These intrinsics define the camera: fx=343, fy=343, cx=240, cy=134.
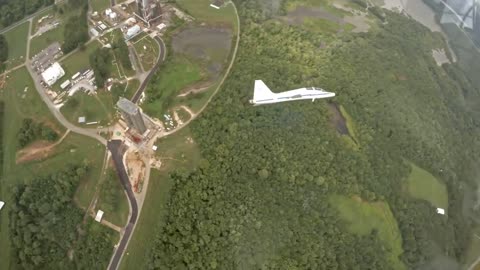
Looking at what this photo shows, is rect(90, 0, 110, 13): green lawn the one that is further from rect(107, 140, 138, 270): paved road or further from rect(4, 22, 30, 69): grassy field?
rect(107, 140, 138, 270): paved road

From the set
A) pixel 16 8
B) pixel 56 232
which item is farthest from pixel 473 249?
pixel 16 8

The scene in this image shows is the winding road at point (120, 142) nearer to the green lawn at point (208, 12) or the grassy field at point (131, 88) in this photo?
the grassy field at point (131, 88)

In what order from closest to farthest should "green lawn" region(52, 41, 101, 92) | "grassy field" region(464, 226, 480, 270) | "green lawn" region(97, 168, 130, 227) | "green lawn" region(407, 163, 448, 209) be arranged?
"green lawn" region(97, 168, 130, 227) < "grassy field" region(464, 226, 480, 270) < "green lawn" region(407, 163, 448, 209) < "green lawn" region(52, 41, 101, 92)

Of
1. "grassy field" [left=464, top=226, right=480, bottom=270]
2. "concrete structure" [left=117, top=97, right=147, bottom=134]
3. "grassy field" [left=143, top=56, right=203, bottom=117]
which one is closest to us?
"concrete structure" [left=117, top=97, right=147, bottom=134]

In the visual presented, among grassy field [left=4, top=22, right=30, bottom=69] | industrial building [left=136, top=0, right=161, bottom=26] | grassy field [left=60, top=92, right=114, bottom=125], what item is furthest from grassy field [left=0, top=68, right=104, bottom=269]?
industrial building [left=136, top=0, right=161, bottom=26]

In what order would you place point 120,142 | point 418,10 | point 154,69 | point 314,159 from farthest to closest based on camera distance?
point 418,10 < point 154,69 < point 120,142 < point 314,159

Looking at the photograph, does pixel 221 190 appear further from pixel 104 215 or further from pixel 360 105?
pixel 360 105

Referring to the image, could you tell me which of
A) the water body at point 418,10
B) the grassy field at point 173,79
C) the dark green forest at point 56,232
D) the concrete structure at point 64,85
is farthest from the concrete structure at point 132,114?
the water body at point 418,10

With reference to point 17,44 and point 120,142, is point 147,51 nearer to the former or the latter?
point 120,142
